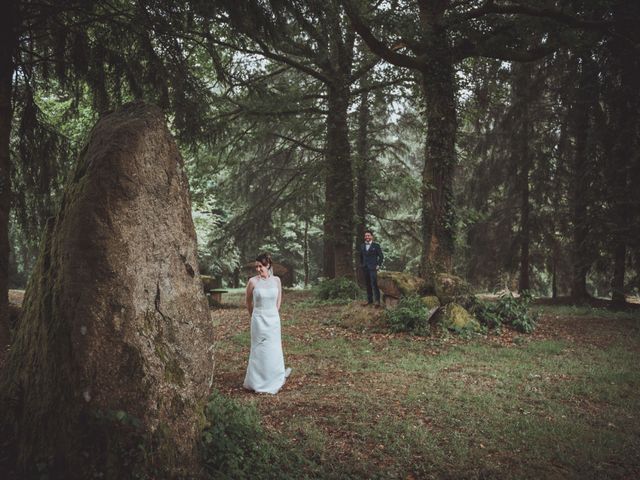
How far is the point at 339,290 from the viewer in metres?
15.4

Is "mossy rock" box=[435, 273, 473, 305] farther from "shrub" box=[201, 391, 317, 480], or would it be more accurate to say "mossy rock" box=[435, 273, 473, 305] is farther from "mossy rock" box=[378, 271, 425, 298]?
"shrub" box=[201, 391, 317, 480]

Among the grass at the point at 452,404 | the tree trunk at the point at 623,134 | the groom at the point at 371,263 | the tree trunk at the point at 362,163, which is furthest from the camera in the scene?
the tree trunk at the point at 362,163

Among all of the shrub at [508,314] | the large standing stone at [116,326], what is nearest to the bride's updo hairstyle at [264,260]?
the large standing stone at [116,326]

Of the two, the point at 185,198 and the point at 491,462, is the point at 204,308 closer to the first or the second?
the point at 185,198

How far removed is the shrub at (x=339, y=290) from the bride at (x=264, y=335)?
28.7 feet

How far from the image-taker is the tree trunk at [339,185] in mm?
15031

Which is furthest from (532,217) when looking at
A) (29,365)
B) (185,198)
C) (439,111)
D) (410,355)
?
(29,365)

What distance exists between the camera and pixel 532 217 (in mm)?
17656

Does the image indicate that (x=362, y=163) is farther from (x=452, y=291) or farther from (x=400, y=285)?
(x=452, y=291)

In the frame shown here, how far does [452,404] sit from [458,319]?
181 inches

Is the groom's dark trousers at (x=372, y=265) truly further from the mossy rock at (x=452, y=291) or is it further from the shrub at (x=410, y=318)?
the mossy rock at (x=452, y=291)

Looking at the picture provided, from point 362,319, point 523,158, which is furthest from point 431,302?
point 523,158

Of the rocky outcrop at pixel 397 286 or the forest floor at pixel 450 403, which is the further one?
the rocky outcrop at pixel 397 286

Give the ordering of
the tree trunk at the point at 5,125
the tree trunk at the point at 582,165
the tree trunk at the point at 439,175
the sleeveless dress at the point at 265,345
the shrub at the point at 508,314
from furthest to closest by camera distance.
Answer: the tree trunk at the point at 582,165 < the tree trunk at the point at 439,175 < the shrub at the point at 508,314 < the sleeveless dress at the point at 265,345 < the tree trunk at the point at 5,125
